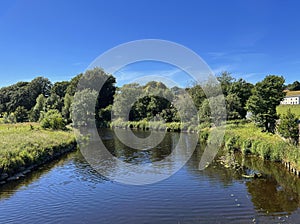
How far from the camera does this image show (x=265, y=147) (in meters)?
21.7

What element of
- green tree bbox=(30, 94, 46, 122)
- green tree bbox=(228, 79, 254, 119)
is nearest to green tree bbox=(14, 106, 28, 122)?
green tree bbox=(30, 94, 46, 122)

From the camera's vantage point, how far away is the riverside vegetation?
2235 centimetres

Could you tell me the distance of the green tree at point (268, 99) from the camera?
3042cm

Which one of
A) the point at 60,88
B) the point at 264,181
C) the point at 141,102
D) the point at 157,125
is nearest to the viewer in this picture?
the point at 264,181

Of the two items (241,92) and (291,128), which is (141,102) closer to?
(241,92)

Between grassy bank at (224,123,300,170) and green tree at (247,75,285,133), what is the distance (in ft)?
14.9

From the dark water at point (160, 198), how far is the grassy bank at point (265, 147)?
1.08 metres

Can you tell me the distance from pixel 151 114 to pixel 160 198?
4547 cm

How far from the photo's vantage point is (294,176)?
1730 cm

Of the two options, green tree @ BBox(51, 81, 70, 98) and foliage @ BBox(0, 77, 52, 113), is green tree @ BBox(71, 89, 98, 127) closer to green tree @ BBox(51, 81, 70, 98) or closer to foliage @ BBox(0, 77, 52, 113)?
green tree @ BBox(51, 81, 70, 98)

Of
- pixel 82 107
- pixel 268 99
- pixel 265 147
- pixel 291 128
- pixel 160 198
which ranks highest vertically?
pixel 82 107

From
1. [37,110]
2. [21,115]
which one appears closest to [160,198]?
[37,110]

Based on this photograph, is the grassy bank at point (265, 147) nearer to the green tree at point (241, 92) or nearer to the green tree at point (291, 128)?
the green tree at point (291, 128)

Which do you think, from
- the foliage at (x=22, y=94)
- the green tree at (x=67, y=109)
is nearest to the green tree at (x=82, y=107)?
the green tree at (x=67, y=109)
